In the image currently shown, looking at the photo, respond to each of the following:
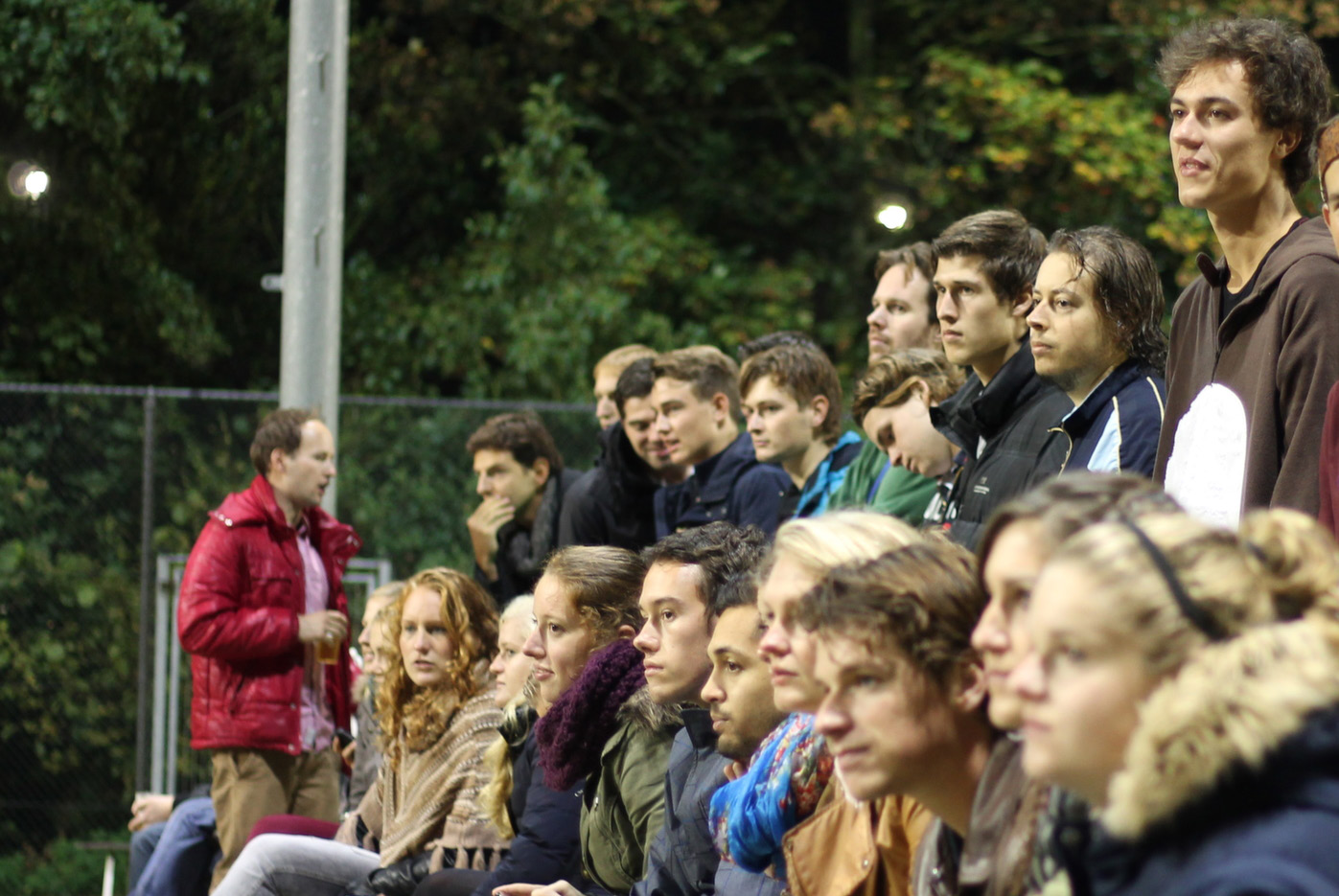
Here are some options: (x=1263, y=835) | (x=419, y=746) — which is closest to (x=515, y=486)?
(x=419, y=746)

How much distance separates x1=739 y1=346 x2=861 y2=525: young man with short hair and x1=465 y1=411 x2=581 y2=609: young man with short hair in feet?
3.96

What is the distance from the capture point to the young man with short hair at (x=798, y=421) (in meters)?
4.96

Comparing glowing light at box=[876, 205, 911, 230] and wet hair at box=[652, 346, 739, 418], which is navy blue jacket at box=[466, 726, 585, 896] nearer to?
wet hair at box=[652, 346, 739, 418]

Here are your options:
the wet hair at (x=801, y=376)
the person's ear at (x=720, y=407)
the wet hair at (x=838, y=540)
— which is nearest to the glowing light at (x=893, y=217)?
the person's ear at (x=720, y=407)

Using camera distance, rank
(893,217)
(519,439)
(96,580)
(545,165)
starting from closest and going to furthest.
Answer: (519,439) < (893,217) < (96,580) < (545,165)

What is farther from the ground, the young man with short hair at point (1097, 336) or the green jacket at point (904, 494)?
the young man with short hair at point (1097, 336)

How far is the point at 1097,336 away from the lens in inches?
130

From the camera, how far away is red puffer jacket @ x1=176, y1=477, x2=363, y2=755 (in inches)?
222

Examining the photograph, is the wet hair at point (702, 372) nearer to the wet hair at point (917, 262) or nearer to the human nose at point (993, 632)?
the wet hair at point (917, 262)

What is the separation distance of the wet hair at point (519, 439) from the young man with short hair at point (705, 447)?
706 millimetres

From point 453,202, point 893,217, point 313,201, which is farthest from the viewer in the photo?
point 453,202

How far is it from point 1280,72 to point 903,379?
1.83 metres

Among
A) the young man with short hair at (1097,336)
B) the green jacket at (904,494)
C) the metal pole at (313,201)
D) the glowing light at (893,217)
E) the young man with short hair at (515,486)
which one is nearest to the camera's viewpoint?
the young man with short hair at (1097,336)

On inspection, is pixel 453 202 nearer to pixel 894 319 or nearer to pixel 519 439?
pixel 519 439
